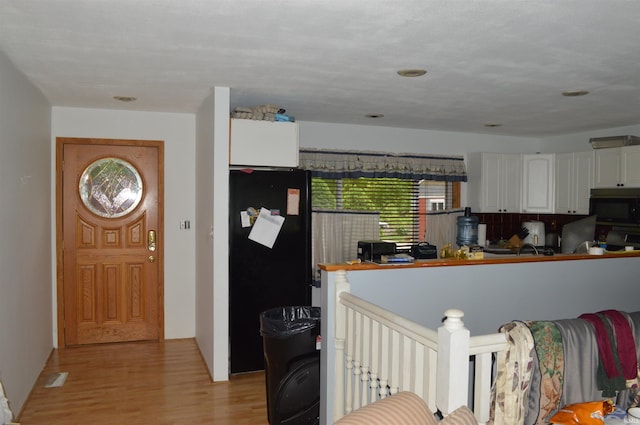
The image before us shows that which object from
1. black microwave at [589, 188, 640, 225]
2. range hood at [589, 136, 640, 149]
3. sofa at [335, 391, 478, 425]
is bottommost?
sofa at [335, 391, 478, 425]

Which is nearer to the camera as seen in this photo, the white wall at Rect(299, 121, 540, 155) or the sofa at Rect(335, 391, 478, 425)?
the sofa at Rect(335, 391, 478, 425)

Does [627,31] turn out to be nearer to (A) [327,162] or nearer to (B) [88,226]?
(A) [327,162]

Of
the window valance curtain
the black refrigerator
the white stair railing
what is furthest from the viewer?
the window valance curtain

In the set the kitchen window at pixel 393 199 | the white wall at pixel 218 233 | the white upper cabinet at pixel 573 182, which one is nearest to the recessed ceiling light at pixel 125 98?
the white wall at pixel 218 233

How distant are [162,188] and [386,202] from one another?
2459mm

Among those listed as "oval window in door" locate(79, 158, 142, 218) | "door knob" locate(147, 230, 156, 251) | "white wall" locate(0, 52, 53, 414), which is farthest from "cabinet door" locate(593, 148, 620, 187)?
"white wall" locate(0, 52, 53, 414)

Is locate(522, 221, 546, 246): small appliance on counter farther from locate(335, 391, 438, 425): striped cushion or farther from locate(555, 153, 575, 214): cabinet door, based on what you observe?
locate(335, 391, 438, 425): striped cushion

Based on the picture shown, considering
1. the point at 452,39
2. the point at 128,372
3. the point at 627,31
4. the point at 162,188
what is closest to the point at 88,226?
the point at 162,188

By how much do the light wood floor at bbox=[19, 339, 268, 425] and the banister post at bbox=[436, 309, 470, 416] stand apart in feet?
6.10

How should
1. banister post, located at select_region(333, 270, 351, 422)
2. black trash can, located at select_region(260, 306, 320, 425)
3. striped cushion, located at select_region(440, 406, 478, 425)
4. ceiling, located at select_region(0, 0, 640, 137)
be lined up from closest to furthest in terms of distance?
striped cushion, located at select_region(440, 406, 478, 425) → ceiling, located at select_region(0, 0, 640, 137) → banister post, located at select_region(333, 270, 351, 422) → black trash can, located at select_region(260, 306, 320, 425)

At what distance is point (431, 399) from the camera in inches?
75.0

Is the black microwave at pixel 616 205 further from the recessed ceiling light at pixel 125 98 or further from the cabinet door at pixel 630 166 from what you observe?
the recessed ceiling light at pixel 125 98

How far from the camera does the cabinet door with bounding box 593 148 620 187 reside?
5.18 metres

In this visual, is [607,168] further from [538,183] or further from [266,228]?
[266,228]
